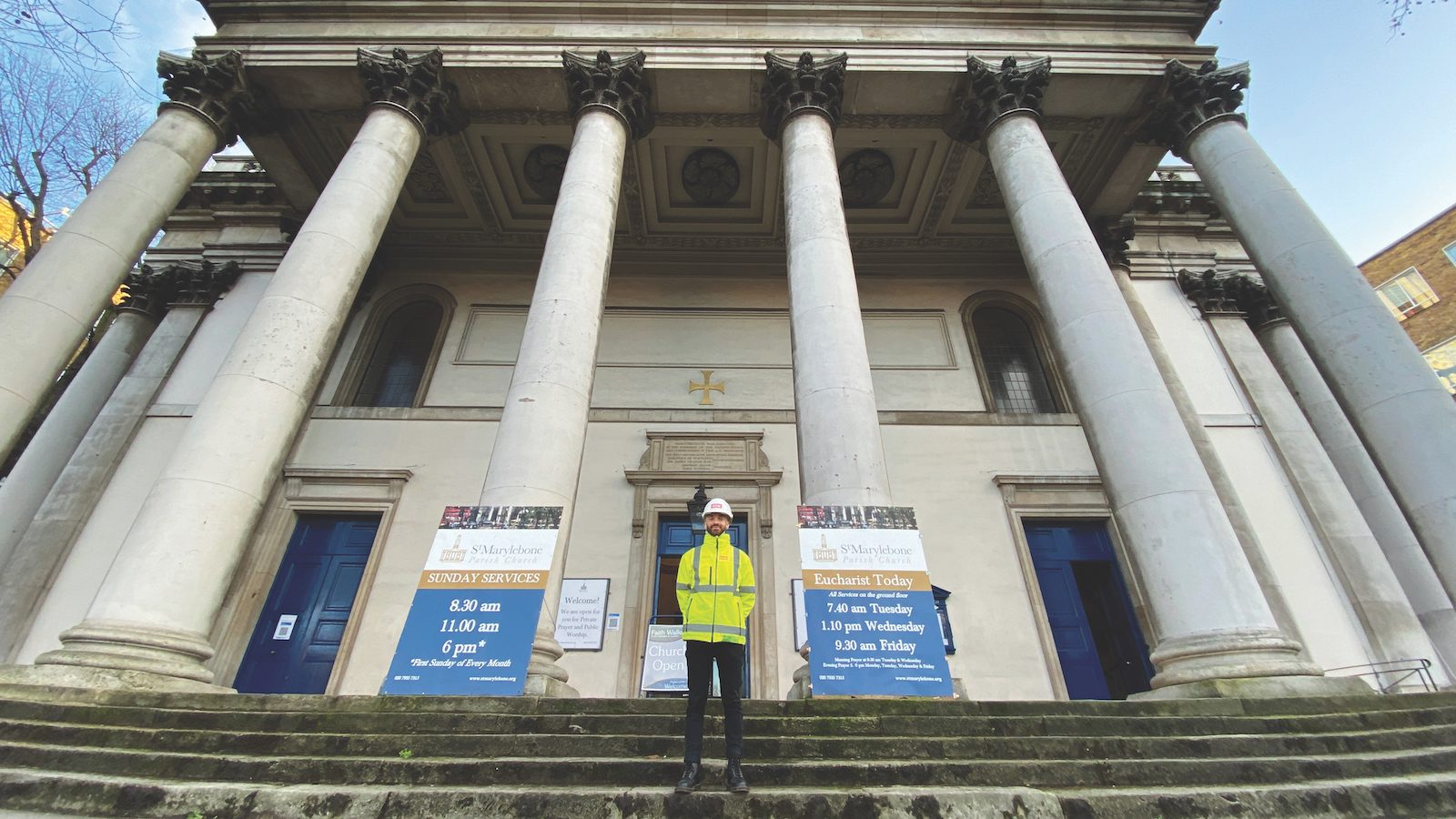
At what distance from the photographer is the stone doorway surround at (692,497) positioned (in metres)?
7.69

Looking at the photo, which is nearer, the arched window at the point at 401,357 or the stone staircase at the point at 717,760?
the stone staircase at the point at 717,760

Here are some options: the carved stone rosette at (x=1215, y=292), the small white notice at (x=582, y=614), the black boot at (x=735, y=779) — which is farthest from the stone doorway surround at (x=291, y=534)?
the carved stone rosette at (x=1215, y=292)

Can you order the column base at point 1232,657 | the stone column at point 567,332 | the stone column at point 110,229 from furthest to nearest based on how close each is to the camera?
the stone column at point 110,229 < the stone column at point 567,332 < the column base at point 1232,657

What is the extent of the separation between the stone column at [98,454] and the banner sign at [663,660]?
297 inches

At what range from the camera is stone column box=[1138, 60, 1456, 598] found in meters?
5.36

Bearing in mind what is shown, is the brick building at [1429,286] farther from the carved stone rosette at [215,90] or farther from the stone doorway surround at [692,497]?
the carved stone rosette at [215,90]

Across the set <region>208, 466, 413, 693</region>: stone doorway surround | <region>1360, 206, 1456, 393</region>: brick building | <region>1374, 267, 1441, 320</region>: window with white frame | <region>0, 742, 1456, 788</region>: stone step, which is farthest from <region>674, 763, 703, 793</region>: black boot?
<region>1374, 267, 1441, 320</region>: window with white frame

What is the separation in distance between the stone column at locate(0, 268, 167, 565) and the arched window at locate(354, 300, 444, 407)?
11.0 ft

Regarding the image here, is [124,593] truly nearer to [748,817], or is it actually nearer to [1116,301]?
[748,817]

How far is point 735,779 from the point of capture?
2705 millimetres

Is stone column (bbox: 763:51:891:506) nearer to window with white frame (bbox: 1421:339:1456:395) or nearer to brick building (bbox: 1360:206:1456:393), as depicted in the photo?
brick building (bbox: 1360:206:1456:393)

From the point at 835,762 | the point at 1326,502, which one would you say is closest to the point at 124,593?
the point at 835,762

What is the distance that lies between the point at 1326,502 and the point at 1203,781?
8072 mm

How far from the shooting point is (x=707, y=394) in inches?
390
